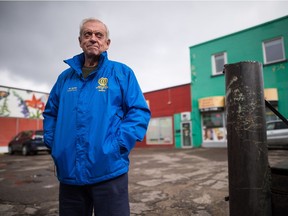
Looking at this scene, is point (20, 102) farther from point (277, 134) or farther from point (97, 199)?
point (97, 199)

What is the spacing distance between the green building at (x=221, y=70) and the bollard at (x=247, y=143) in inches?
563

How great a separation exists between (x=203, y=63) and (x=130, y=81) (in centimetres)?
1814

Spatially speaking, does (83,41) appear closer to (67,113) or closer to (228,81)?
(67,113)

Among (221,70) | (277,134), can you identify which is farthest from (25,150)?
(221,70)

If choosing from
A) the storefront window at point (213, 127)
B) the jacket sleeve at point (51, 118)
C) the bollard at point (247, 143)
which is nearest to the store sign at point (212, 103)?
the storefront window at point (213, 127)

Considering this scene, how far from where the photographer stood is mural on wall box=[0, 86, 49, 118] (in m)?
20.9

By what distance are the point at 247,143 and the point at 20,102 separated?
23.4 m

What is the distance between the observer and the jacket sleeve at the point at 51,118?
192 centimetres

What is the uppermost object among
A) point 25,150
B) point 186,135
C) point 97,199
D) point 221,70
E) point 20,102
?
point 221,70

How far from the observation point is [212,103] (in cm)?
1733

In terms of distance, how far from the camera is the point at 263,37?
53.6ft

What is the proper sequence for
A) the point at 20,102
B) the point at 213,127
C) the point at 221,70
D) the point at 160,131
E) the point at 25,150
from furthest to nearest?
the point at 20,102, the point at 160,131, the point at 221,70, the point at 213,127, the point at 25,150

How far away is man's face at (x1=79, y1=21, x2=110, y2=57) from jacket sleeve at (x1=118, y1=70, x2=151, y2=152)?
13.8 inches

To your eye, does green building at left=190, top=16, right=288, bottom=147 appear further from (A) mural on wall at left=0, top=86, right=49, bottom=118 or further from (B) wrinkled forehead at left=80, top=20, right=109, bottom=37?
(B) wrinkled forehead at left=80, top=20, right=109, bottom=37
